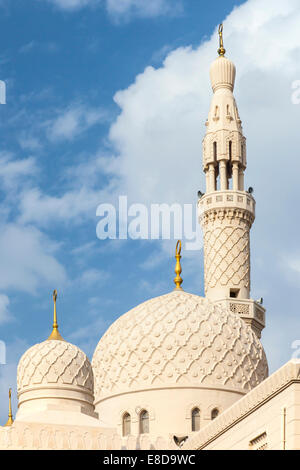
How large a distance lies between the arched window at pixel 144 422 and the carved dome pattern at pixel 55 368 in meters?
3.58

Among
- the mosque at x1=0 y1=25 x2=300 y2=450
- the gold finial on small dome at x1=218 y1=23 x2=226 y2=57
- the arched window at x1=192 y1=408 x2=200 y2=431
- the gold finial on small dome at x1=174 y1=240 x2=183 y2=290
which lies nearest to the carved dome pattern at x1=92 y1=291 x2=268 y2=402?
the mosque at x1=0 y1=25 x2=300 y2=450

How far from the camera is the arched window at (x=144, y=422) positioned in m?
36.2

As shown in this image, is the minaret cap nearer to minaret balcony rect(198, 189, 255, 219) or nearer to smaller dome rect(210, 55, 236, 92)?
smaller dome rect(210, 55, 236, 92)

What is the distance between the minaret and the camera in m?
40.7

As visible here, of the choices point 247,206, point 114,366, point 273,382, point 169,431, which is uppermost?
point 247,206

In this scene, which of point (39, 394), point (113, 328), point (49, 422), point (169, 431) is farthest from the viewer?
point (113, 328)

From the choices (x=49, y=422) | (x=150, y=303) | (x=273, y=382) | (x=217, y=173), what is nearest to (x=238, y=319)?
(x=150, y=303)

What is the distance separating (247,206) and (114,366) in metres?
7.46

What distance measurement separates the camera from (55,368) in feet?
107

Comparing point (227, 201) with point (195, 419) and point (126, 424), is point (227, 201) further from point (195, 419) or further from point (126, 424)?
point (126, 424)

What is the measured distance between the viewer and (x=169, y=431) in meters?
35.7

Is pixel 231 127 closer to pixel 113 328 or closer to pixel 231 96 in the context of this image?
pixel 231 96

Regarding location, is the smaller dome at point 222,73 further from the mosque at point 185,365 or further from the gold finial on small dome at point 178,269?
the gold finial on small dome at point 178,269

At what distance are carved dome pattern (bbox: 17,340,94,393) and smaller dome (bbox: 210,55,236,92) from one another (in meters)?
13.6
